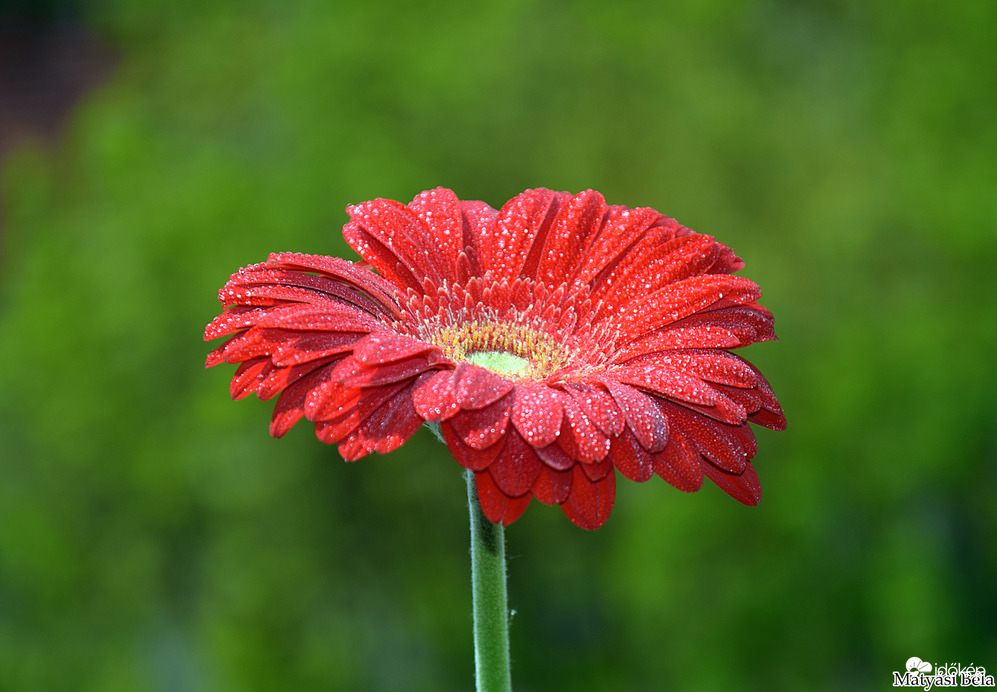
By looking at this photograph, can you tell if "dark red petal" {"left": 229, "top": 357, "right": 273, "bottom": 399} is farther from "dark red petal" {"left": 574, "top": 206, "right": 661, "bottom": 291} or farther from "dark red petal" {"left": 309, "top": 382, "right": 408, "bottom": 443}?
"dark red petal" {"left": 574, "top": 206, "right": 661, "bottom": 291}

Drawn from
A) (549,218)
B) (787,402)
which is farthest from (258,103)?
(549,218)

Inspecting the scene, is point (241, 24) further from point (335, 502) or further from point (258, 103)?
point (335, 502)

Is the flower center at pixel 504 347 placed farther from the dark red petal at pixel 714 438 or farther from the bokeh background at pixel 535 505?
the bokeh background at pixel 535 505

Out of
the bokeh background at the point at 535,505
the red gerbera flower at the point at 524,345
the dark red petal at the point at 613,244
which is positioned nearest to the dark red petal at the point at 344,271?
the red gerbera flower at the point at 524,345

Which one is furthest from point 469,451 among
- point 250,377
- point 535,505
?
point 535,505

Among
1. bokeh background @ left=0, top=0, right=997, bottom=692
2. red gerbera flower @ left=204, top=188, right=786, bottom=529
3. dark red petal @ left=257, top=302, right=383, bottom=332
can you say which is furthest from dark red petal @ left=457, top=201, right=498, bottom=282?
bokeh background @ left=0, top=0, right=997, bottom=692
